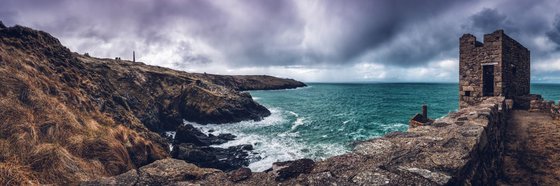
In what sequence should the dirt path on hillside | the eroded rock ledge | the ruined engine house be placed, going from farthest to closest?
the ruined engine house < the dirt path on hillside < the eroded rock ledge

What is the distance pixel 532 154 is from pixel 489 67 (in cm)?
1087

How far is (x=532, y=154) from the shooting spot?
872 centimetres

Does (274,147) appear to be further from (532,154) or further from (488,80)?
(532,154)

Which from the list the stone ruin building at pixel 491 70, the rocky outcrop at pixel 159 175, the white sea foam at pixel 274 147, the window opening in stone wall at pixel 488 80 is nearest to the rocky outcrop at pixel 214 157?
the white sea foam at pixel 274 147

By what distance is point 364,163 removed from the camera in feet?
13.6

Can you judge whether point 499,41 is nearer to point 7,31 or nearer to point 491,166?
point 491,166

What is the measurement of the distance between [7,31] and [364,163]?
777 inches

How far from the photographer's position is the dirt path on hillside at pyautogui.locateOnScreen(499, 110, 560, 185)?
7344 mm

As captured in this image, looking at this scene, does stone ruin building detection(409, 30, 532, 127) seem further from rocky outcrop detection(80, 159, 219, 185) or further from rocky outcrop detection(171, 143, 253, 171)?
rocky outcrop detection(80, 159, 219, 185)

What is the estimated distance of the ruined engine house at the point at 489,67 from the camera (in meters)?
15.9

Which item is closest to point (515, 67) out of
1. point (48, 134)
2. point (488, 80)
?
point (488, 80)

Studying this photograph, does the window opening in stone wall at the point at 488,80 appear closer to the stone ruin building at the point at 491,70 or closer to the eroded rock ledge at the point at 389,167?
the stone ruin building at the point at 491,70

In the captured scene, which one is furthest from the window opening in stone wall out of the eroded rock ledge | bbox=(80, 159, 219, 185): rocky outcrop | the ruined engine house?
bbox=(80, 159, 219, 185): rocky outcrop

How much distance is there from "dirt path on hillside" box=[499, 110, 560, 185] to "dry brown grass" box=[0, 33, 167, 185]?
1059cm
